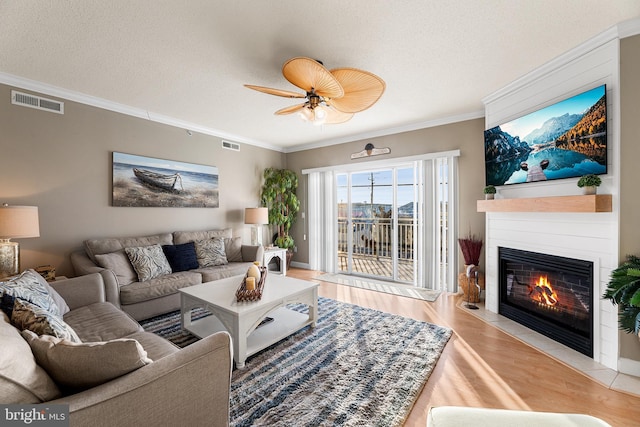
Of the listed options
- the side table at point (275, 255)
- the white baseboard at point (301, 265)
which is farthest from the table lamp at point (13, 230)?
the white baseboard at point (301, 265)

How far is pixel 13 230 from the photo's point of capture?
226 centimetres

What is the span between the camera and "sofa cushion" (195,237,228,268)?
3619mm

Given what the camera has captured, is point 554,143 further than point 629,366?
Yes

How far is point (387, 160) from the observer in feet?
14.2

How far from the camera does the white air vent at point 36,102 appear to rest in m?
2.65

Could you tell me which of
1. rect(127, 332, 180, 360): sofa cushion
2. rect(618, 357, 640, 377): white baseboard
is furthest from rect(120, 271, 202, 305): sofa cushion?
rect(618, 357, 640, 377): white baseboard

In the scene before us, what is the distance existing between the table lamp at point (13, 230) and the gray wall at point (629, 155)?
194 inches

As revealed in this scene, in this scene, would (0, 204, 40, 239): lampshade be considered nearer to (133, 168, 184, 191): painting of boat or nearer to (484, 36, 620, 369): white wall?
(133, 168, 184, 191): painting of boat

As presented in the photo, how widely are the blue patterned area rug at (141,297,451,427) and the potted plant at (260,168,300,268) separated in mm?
2590

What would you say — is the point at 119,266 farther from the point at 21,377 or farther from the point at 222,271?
the point at 21,377

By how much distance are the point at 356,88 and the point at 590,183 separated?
198 centimetres

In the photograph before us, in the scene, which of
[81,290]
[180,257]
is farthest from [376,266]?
[81,290]

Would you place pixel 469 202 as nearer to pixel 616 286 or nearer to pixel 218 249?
pixel 616 286

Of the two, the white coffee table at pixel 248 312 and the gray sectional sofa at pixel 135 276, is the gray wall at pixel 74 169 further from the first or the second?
the white coffee table at pixel 248 312
